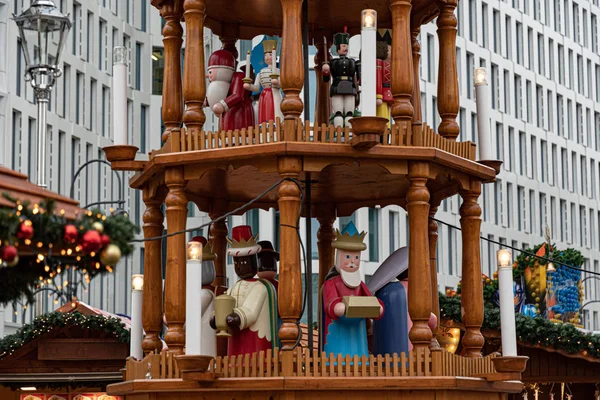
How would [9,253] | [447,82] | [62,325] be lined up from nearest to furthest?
[9,253] < [447,82] < [62,325]

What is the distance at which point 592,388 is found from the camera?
3294 cm

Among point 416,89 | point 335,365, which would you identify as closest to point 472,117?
point 416,89

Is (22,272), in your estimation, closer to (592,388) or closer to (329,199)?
(329,199)

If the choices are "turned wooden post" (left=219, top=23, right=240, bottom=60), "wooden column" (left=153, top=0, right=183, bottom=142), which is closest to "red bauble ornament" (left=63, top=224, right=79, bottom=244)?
"wooden column" (left=153, top=0, right=183, bottom=142)

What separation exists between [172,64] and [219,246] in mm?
2757

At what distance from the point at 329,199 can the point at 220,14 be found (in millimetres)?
2794

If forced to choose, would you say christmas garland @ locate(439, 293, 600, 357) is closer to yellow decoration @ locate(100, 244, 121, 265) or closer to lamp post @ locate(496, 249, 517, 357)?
lamp post @ locate(496, 249, 517, 357)

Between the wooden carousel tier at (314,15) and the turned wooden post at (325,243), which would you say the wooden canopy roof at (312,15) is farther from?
the turned wooden post at (325,243)

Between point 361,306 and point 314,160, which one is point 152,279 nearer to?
point 361,306

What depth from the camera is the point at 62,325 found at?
27.8m

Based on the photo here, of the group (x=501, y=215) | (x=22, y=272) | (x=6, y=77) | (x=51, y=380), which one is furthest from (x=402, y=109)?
(x=501, y=215)

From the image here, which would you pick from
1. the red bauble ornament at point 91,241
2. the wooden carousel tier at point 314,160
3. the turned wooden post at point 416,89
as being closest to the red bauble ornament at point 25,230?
the red bauble ornament at point 91,241

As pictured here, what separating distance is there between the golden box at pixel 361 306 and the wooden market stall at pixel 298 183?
1.80 feet

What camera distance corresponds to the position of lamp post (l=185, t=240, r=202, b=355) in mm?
16734
